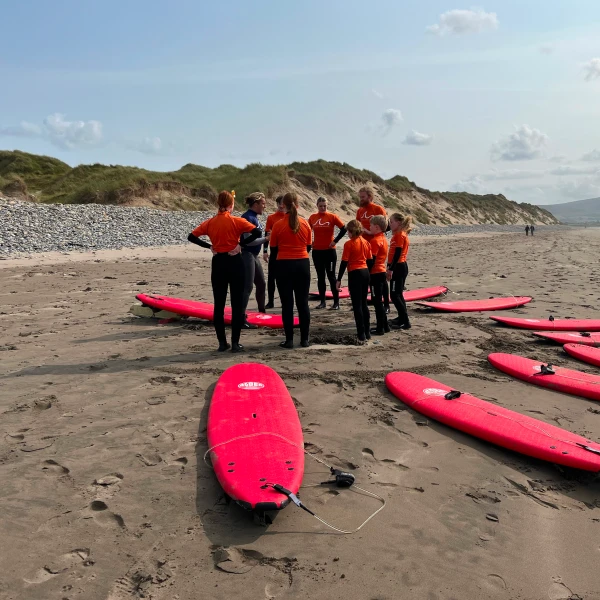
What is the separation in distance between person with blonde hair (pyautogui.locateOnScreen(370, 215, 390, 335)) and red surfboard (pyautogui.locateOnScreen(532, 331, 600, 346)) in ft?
5.91

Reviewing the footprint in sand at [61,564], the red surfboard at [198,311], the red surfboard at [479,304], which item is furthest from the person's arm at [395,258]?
the footprint in sand at [61,564]

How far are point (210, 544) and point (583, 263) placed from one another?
48.3 feet

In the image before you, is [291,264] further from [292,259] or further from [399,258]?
→ [399,258]

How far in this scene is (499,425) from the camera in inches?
148

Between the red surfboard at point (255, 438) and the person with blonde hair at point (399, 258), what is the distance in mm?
2692

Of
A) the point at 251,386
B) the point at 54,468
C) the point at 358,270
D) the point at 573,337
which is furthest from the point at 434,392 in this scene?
the point at 573,337

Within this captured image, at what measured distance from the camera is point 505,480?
126 inches

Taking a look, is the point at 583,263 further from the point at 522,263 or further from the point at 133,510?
the point at 133,510

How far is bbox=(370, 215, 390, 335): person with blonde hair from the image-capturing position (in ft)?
21.1

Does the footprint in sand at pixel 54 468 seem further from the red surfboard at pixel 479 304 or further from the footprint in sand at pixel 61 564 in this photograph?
the red surfboard at pixel 479 304

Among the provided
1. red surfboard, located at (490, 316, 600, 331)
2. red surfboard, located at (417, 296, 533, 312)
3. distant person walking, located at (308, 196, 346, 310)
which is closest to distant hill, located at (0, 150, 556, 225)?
distant person walking, located at (308, 196, 346, 310)

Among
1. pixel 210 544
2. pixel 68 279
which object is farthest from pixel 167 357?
pixel 68 279

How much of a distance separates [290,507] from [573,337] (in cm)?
482

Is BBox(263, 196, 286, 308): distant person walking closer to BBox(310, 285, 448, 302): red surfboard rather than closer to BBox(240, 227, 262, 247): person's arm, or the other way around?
BBox(240, 227, 262, 247): person's arm
